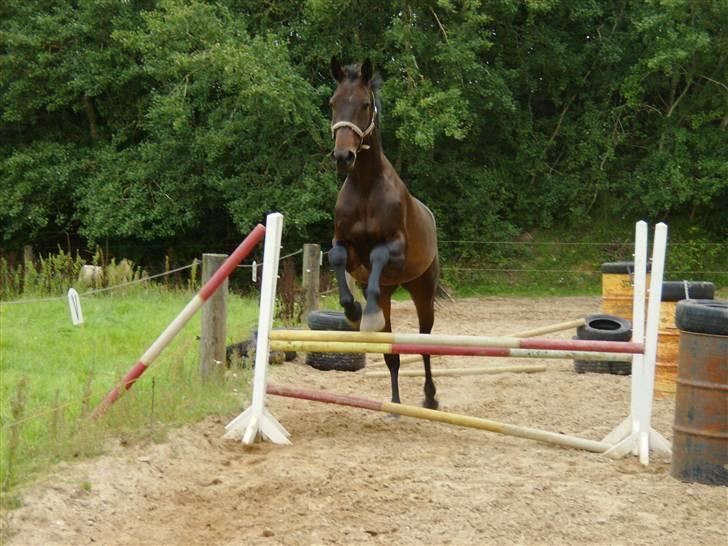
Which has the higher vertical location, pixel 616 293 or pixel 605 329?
pixel 616 293

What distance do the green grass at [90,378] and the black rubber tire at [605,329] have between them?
3.49 meters

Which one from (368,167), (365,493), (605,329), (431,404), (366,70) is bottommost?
(431,404)

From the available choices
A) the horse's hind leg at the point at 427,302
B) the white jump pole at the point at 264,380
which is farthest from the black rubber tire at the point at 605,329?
the white jump pole at the point at 264,380

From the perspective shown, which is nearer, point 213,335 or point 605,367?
point 213,335

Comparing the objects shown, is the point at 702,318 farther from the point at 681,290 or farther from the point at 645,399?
the point at 681,290

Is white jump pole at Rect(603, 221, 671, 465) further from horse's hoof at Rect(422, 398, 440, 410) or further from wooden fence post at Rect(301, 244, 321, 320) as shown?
wooden fence post at Rect(301, 244, 321, 320)

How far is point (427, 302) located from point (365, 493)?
299cm

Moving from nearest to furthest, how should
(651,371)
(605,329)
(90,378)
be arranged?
(90,378), (651,371), (605,329)

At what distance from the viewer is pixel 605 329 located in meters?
8.75

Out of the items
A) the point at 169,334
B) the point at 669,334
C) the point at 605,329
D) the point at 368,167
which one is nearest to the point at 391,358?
the point at 368,167

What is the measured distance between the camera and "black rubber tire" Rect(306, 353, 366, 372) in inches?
336

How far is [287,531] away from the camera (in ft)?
11.6

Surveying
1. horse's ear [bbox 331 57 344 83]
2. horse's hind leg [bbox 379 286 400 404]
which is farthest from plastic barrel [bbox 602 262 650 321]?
horse's ear [bbox 331 57 344 83]

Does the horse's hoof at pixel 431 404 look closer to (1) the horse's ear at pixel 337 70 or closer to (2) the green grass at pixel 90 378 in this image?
(2) the green grass at pixel 90 378
